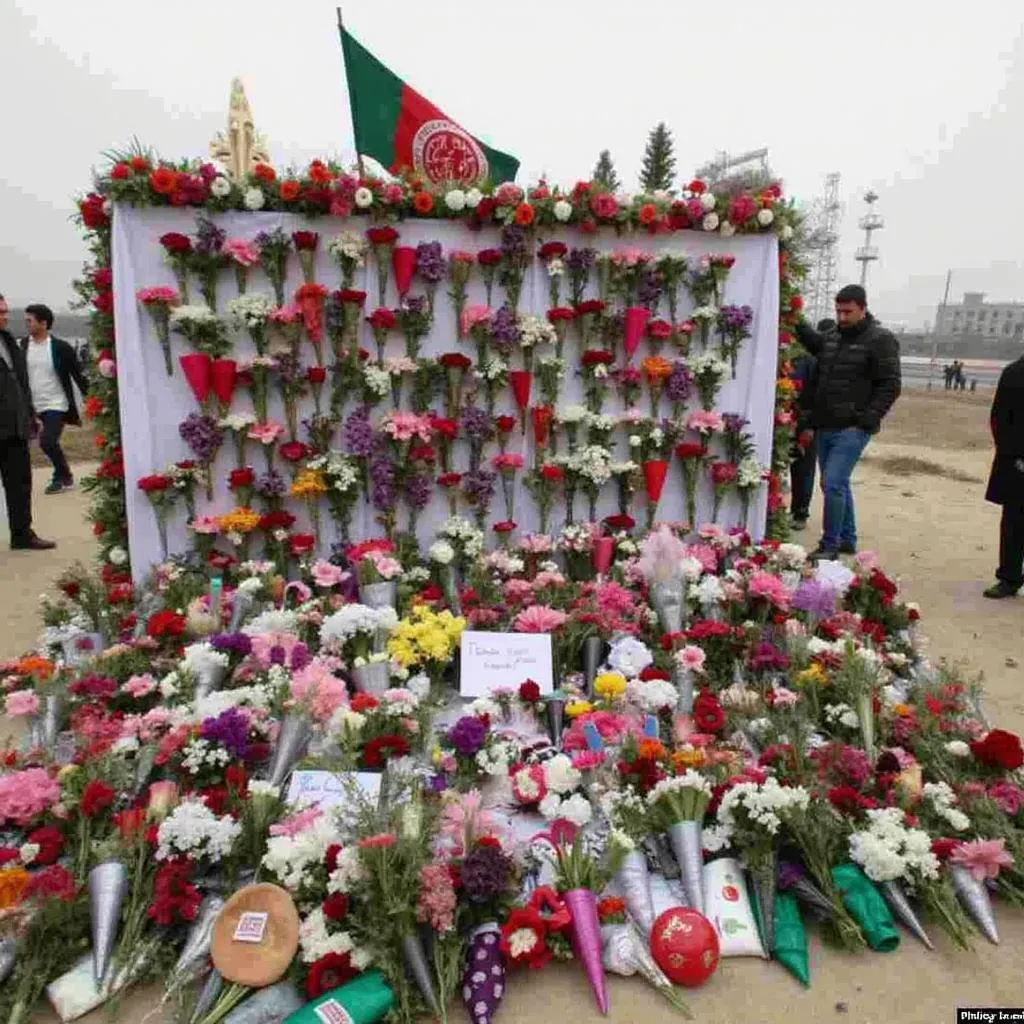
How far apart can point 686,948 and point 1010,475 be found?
4236 millimetres

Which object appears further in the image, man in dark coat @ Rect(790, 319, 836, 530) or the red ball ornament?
man in dark coat @ Rect(790, 319, 836, 530)

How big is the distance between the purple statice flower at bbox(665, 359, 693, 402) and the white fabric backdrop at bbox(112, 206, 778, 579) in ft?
0.52

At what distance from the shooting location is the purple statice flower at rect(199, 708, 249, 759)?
2.70 meters

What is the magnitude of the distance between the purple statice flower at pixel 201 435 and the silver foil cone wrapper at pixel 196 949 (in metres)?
2.90

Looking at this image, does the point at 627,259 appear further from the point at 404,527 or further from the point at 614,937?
the point at 614,937

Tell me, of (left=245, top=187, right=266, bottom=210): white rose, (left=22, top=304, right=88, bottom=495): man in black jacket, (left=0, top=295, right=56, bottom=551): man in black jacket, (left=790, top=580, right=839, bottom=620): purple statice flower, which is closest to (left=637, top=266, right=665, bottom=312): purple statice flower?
(left=790, top=580, right=839, bottom=620): purple statice flower

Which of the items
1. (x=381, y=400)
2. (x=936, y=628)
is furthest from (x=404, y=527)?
(x=936, y=628)

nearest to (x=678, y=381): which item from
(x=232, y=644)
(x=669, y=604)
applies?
(x=669, y=604)

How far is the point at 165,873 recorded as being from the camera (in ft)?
7.16

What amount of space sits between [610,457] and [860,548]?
275 centimetres

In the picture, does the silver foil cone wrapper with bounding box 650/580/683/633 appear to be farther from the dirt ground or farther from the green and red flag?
the green and red flag

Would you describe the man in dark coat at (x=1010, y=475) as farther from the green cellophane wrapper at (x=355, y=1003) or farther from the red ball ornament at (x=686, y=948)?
the green cellophane wrapper at (x=355, y=1003)

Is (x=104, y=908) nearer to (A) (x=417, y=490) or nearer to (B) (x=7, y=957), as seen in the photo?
(B) (x=7, y=957)

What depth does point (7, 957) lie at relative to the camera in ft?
6.64
